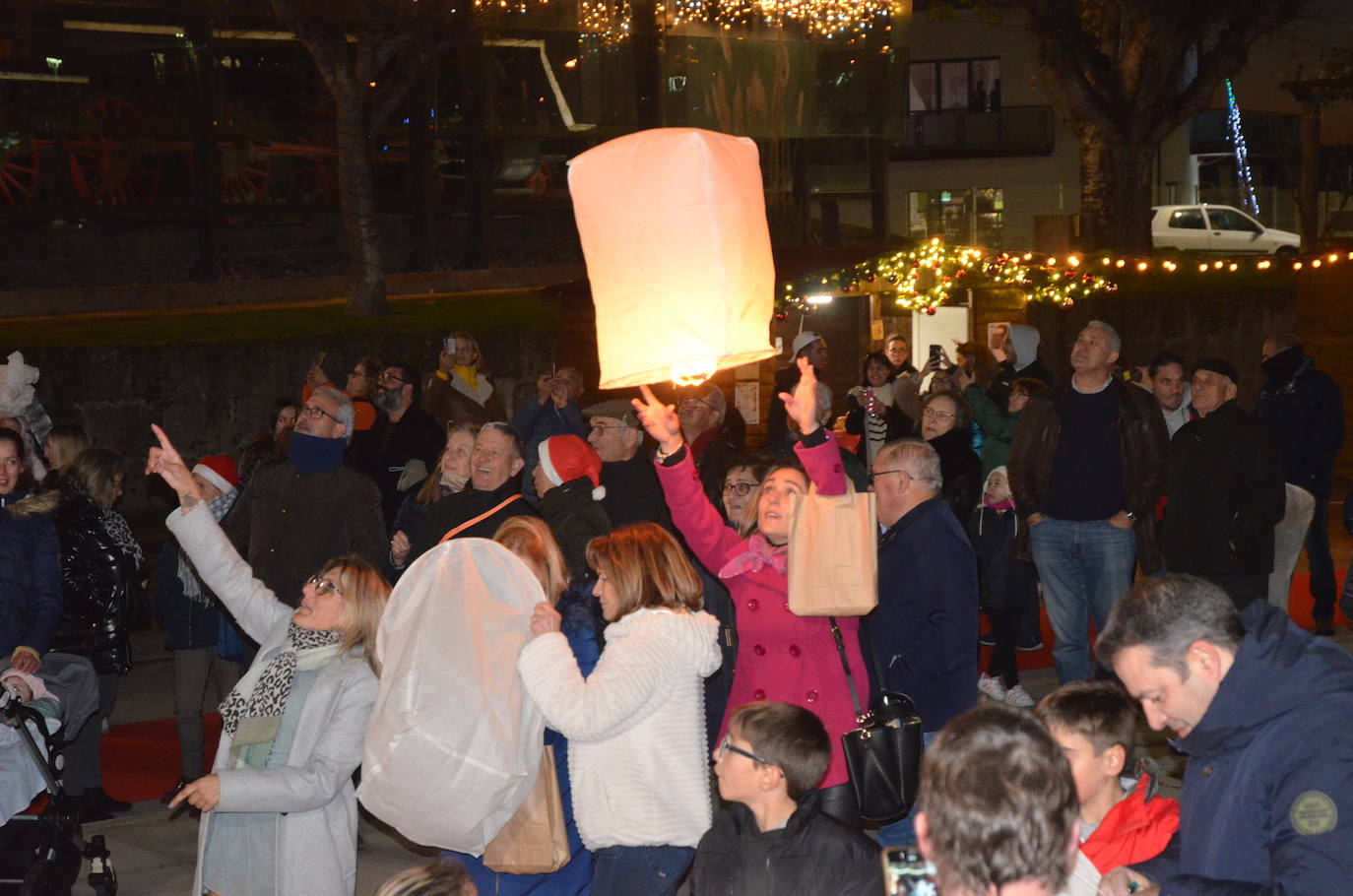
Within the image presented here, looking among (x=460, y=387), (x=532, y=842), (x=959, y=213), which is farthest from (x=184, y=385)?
(x=959, y=213)

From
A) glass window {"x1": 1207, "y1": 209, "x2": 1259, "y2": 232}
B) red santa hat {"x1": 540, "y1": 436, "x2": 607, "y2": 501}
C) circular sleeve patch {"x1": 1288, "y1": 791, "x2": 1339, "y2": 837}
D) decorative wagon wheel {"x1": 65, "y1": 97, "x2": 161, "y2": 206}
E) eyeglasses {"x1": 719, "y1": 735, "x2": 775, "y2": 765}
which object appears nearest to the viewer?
circular sleeve patch {"x1": 1288, "y1": 791, "x2": 1339, "y2": 837}

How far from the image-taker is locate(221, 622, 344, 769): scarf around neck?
528 centimetres

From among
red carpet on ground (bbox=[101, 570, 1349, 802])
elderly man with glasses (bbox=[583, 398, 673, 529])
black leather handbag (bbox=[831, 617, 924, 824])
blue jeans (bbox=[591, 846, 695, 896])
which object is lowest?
red carpet on ground (bbox=[101, 570, 1349, 802])

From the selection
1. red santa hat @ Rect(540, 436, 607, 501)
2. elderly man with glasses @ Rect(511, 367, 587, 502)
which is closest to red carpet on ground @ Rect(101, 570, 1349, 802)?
elderly man with glasses @ Rect(511, 367, 587, 502)

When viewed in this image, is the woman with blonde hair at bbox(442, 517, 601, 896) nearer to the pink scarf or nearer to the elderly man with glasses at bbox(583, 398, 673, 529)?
the pink scarf

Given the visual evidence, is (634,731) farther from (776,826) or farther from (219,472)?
(219,472)

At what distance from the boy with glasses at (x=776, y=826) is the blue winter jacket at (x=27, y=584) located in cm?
344

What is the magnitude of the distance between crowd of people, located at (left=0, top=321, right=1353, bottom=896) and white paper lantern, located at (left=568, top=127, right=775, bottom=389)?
1.21 ft

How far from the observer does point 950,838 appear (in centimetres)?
284

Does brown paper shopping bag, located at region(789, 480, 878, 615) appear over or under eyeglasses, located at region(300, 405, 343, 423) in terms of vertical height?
under

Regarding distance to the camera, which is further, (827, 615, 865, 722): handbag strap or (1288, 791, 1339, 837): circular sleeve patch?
(827, 615, 865, 722): handbag strap

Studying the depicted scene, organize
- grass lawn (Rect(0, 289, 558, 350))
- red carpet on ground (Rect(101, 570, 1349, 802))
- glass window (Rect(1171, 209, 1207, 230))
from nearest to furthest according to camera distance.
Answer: red carpet on ground (Rect(101, 570, 1349, 802))
grass lawn (Rect(0, 289, 558, 350))
glass window (Rect(1171, 209, 1207, 230))

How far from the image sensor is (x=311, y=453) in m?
7.80

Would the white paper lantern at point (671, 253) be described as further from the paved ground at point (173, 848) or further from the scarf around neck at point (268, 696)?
the paved ground at point (173, 848)
